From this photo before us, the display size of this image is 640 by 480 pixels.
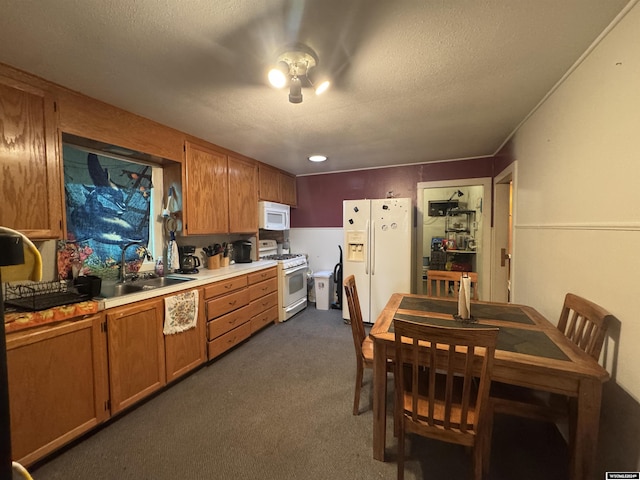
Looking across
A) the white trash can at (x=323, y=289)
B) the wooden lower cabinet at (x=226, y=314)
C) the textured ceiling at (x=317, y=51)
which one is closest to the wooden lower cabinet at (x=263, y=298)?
the wooden lower cabinet at (x=226, y=314)

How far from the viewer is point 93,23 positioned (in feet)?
3.99

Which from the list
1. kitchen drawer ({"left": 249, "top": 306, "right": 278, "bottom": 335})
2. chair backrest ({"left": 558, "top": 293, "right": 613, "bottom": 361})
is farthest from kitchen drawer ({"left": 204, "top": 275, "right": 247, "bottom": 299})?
chair backrest ({"left": 558, "top": 293, "right": 613, "bottom": 361})

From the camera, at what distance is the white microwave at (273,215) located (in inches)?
150

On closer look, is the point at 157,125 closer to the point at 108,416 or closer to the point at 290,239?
the point at 108,416

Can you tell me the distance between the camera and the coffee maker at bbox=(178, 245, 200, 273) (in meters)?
2.81

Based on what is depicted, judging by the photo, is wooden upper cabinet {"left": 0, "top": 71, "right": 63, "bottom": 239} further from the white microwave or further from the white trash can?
the white trash can

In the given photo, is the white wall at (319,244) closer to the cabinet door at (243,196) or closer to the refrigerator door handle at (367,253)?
the refrigerator door handle at (367,253)

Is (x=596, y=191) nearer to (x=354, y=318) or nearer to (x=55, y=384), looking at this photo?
(x=354, y=318)

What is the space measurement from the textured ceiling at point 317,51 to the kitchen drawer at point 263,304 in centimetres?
196

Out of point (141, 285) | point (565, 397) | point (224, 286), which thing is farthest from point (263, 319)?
point (565, 397)

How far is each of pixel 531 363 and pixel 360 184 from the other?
3.43 meters

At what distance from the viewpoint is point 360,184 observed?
4.32 meters

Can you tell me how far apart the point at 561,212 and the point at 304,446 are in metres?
2.18

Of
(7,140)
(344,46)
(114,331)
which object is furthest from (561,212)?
(7,140)
